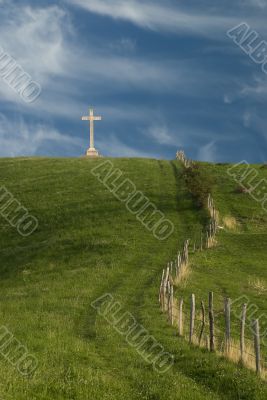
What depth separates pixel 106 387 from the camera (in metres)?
17.1

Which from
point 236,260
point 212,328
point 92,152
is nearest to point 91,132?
point 92,152

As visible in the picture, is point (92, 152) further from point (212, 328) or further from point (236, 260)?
point (212, 328)

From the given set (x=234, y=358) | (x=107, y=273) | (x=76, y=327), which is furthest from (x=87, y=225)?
A: (x=234, y=358)

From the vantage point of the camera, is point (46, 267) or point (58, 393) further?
point (46, 267)

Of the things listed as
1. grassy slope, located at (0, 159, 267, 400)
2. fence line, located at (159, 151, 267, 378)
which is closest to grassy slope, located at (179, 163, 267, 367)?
fence line, located at (159, 151, 267, 378)

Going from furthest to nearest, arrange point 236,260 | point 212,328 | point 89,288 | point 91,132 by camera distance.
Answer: point 91,132 → point 236,260 → point 89,288 → point 212,328

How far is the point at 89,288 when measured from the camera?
37438 millimetres

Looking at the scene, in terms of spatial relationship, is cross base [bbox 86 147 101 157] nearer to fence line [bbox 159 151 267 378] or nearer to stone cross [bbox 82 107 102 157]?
stone cross [bbox 82 107 102 157]

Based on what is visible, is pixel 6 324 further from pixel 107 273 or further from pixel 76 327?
pixel 107 273

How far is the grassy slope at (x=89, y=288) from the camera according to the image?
17.5 m

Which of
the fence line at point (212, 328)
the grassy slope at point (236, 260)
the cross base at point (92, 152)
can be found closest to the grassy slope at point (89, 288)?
the fence line at point (212, 328)

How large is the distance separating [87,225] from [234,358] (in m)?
38.3

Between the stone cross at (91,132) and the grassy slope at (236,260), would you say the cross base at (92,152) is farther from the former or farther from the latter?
the grassy slope at (236,260)

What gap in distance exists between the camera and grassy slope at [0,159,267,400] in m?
17.5
